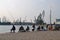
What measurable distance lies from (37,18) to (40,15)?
3053mm

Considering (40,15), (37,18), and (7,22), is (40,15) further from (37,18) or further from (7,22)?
(7,22)

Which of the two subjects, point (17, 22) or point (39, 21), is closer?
point (39, 21)

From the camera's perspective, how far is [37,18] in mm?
114062

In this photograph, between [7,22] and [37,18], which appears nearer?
[37,18]

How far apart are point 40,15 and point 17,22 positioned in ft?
75.5

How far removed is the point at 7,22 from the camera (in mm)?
138625

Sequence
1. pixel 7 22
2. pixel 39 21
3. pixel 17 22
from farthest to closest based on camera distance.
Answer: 1. pixel 7 22
2. pixel 17 22
3. pixel 39 21

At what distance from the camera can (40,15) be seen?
112 metres

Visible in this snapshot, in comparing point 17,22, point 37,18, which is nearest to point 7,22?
point 17,22

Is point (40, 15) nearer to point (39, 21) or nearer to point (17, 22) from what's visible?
point (39, 21)

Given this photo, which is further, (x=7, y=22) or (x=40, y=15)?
(x=7, y=22)

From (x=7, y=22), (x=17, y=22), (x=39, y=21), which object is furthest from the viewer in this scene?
(x=7, y=22)

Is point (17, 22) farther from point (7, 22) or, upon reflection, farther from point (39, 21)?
point (39, 21)

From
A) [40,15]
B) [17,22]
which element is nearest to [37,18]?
[40,15]
